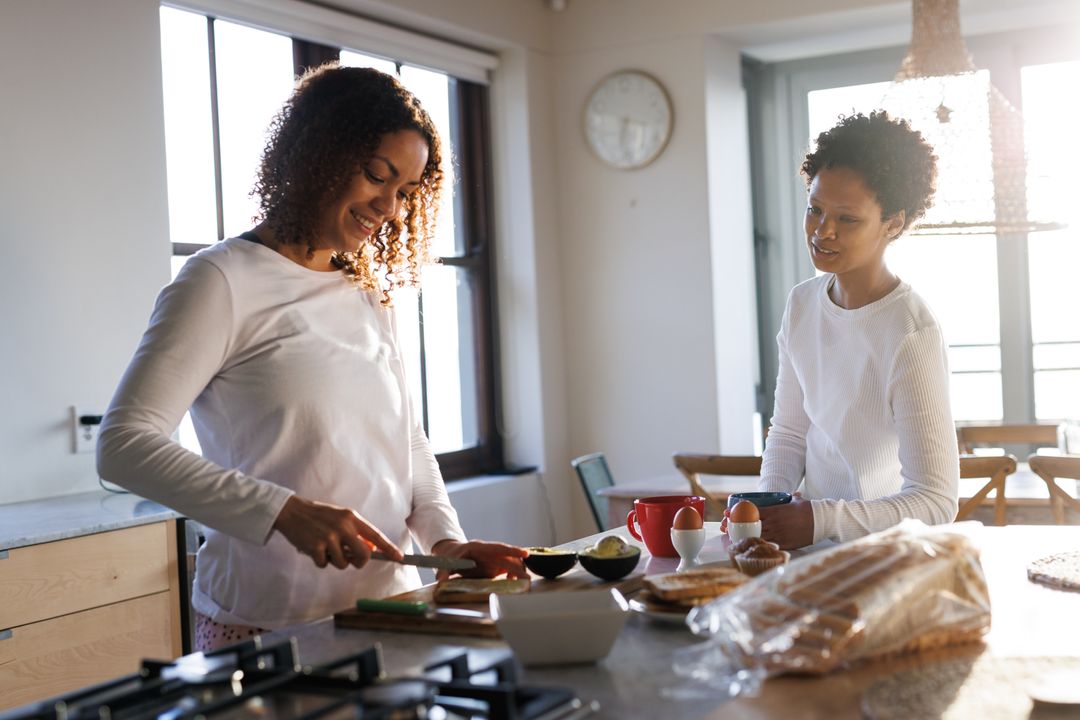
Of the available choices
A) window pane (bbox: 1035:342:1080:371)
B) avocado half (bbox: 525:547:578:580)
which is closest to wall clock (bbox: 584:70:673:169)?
window pane (bbox: 1035:342:1080:371)

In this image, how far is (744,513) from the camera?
1589mm

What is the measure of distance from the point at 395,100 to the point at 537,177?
321 centimetres

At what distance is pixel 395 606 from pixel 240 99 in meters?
2.79

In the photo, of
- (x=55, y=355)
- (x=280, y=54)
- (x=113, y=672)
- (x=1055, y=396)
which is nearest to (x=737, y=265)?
(x=1055, y=396)

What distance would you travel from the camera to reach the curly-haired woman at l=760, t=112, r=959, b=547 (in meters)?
1.69

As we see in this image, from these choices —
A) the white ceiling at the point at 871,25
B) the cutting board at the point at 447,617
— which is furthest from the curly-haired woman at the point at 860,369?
the white ceiling at the point at 871,25

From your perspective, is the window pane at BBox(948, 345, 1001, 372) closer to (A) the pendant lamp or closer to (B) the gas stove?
(A) the pendant lamp

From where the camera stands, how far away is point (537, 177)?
191 inches

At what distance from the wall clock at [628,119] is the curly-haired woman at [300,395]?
10.2 ft

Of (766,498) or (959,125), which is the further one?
(959,125)

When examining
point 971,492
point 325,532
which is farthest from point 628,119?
point 325,532

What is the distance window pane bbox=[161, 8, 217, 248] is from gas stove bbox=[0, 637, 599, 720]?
2574mm

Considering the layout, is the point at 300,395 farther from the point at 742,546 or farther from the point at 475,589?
the point at 742,546

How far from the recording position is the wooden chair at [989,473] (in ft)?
9.19
